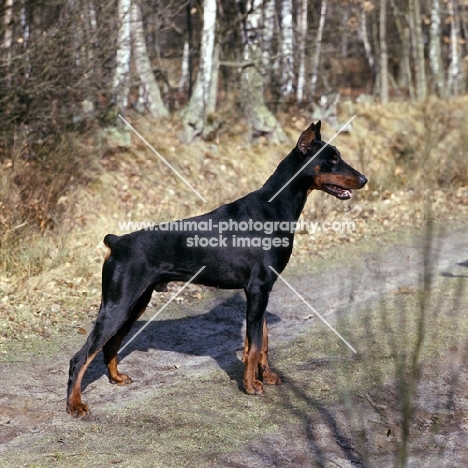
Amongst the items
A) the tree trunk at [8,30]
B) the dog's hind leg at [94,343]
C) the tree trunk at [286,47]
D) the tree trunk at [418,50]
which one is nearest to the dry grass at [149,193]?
the tree trunk at [286,47]

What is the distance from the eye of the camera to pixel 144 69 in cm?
1350

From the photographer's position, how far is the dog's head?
17.5 ft

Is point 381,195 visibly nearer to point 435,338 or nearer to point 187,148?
point 187,148

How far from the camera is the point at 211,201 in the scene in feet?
36.7

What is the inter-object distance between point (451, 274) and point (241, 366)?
3603 mm

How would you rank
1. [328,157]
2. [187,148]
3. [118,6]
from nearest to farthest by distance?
[328,157]
[118,6]
[187,148]

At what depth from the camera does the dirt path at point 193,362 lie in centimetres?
433

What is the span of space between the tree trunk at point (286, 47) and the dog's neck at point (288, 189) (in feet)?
33.5

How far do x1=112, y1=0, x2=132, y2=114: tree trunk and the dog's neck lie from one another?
270 inches

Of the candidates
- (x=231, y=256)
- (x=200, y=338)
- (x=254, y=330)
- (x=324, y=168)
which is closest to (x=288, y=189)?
(x=324, y=168)

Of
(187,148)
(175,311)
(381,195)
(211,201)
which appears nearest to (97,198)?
(211,201)

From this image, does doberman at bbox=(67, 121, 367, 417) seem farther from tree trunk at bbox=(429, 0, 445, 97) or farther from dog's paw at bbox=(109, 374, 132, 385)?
tree trunk at bbox=(429, 0, 445, 97)

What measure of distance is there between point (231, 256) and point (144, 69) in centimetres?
900

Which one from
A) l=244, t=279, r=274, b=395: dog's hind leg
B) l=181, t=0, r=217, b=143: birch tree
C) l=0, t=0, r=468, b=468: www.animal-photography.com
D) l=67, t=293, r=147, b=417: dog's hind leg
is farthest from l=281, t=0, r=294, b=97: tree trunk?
l=67, t=293, r=147, b=417: dog's hind leg
